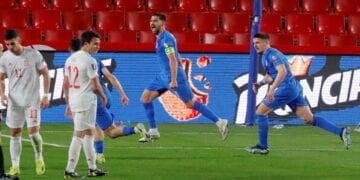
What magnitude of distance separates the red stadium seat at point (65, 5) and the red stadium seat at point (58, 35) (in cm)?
116

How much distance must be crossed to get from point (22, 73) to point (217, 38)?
12.9m

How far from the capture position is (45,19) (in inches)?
984

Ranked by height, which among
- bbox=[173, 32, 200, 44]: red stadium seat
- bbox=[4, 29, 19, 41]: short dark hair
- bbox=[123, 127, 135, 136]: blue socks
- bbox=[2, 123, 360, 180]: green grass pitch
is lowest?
bbox=[2, 123, 360, 180]: green grass pitch

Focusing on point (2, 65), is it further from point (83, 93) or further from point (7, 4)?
point (7, 4)

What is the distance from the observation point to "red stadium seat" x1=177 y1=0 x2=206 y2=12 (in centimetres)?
2638

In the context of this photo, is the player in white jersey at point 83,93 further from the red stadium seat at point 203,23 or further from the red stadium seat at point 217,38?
the red stadium seat at point 203,23

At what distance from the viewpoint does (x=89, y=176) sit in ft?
41.5

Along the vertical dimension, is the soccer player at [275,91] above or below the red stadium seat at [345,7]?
below

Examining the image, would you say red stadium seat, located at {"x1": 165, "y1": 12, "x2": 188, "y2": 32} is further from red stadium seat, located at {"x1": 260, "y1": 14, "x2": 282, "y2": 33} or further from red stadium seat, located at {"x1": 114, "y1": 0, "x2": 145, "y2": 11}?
red stadium seat, located at {"x1": 260, "y1": 14, "x2": 282, "y2": 33}

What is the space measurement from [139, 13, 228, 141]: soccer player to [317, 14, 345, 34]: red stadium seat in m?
9.56

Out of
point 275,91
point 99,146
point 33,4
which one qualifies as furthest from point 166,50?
point 33,4

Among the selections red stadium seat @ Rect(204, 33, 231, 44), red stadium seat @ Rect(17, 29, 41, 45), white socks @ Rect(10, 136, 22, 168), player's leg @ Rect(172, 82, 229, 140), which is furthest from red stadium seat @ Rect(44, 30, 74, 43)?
white socks @ Rect(10, 136, 22, 168)

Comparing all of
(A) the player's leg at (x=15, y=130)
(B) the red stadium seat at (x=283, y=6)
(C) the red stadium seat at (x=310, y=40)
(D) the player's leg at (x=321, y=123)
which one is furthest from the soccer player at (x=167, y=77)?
(B) the red stadium seat at (x=283, y=6)

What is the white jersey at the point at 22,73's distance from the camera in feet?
41.7
